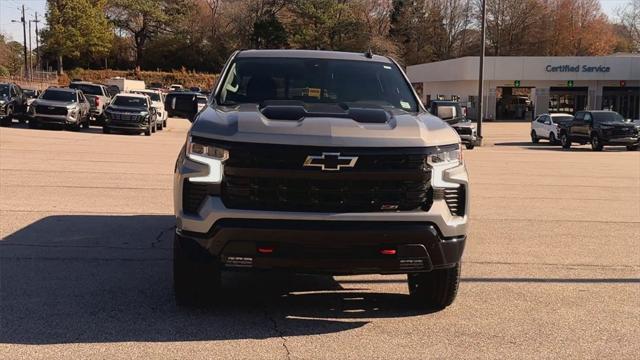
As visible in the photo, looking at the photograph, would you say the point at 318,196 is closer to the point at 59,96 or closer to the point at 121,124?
the point at 121,124

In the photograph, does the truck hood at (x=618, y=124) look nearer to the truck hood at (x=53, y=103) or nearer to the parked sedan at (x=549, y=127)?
the parked sedan at (x=549, y=127)

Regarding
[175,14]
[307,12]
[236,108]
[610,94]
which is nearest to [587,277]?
[236,108]

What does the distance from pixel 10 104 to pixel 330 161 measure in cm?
2784

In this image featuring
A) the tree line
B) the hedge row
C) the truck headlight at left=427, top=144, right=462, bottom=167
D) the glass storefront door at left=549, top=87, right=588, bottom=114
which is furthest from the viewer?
the hedge row

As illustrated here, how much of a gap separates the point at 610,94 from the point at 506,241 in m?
58.8

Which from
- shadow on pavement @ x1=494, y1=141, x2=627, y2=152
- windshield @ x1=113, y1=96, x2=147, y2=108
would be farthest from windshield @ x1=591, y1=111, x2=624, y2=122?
windshield @ x1=113, y1=96, x2=147, y2=108

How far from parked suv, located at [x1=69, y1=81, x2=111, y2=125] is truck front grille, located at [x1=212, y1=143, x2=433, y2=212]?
29.2m

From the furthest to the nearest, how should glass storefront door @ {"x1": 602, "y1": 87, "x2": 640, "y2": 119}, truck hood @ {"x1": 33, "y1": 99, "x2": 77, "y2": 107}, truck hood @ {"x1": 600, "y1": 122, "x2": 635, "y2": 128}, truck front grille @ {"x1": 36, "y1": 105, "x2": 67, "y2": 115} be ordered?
glass storefront door @ {"x1": 602, "y1": 87, "x2": 640, "y2": 119} → truck hood @ {"x1": 600, "y1": 122, "x2": 635, "y2": 128} → truck hood @ {"x1": 33, "y1": 99, "x2": 77, "y2": 107} → truck front grille @ {"x1": 36, "y1": 105, "x2": 67, "y2": 115}

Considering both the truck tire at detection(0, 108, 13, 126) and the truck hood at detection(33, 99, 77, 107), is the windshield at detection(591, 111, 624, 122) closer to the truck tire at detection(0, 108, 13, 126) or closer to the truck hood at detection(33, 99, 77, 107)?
the truck hood at detection(33, 99, 77, 107)

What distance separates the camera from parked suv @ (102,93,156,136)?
29812 mm

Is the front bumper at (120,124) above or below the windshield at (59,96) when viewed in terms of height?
below

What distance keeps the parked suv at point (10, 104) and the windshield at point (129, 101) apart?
4.00 metres

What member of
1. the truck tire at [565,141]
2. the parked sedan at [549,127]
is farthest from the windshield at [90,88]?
the truck tire at [565,141]

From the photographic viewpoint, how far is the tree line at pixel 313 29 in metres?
75.2
